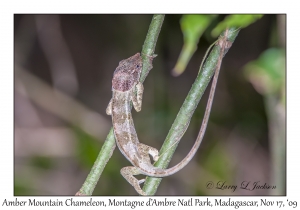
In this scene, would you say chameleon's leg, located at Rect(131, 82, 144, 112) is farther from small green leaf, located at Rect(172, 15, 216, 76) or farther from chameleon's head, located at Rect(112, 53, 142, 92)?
small green leaf, located at Rect(172, 15, 216, 76)

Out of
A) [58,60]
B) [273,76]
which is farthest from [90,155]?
[273,76]

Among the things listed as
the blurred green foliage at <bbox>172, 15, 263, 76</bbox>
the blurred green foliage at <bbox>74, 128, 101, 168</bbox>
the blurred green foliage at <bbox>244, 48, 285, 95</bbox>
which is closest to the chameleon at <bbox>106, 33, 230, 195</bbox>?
the blurred green foliage at <bbox>74, 128, 101, 168</bbox>

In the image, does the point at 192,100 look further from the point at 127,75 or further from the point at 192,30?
the point at 127,75

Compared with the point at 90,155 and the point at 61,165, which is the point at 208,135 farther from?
the point at 61,165

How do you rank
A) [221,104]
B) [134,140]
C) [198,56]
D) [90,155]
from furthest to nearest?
[198,56]
[221,104]
[90,155]
[134,140]

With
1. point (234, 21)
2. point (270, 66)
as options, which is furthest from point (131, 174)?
point (234, 21)

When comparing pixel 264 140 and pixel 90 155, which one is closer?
pixel 90 155
